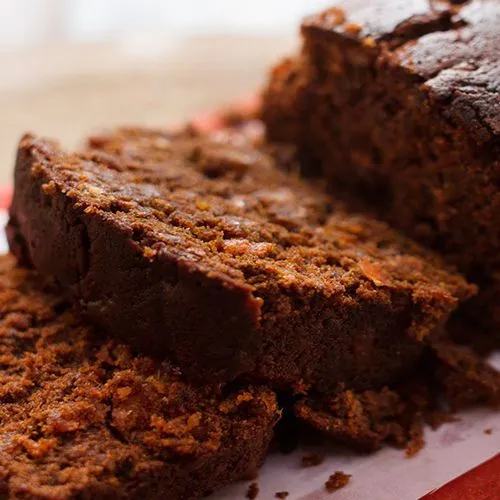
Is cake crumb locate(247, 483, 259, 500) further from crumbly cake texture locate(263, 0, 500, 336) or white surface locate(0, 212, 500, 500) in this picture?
crumbly cake texture locate(263, 0, 500, 336)

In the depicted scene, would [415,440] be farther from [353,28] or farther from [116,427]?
[353,28]

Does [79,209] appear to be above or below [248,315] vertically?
above

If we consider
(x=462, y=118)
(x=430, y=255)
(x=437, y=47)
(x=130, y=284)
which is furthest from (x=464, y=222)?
(x=130, y=284)

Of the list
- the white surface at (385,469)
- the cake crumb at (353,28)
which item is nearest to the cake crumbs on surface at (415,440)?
the white surface at (385,469)

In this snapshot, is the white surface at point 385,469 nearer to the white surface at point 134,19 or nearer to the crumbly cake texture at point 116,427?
the crumbly cake texture at point 116,427

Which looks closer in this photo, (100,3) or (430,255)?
(430,255)

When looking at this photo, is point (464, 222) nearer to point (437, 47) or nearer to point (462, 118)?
point (462, 118)

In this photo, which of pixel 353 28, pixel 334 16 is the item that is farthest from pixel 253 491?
pixel 334 16

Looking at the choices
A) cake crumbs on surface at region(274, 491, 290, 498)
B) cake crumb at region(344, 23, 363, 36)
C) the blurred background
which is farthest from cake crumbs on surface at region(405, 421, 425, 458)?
the blurred background
